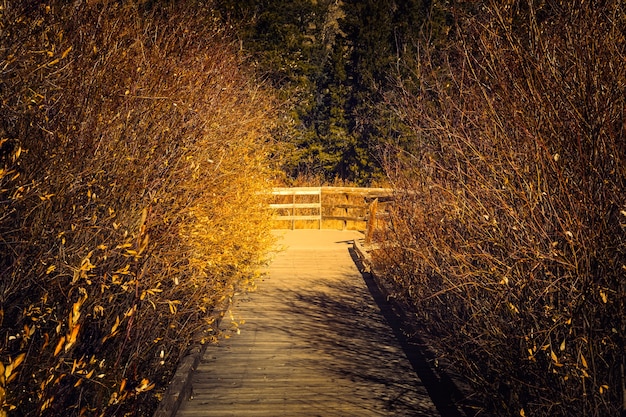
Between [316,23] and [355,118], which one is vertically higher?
[316,23]

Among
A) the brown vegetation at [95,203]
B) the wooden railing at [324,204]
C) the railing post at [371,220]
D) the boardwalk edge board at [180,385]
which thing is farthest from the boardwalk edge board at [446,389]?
the wooden railing at [324,204]

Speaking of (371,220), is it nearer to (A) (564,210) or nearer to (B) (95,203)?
(B) (95,203)

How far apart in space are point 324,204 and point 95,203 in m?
17.7

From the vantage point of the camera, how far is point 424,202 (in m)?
8.40

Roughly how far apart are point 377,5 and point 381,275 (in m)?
25.2

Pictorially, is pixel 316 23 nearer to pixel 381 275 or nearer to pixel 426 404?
pixel 381 275

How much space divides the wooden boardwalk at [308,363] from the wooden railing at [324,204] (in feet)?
19.6

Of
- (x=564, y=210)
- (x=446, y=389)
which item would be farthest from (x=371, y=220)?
(x=564, y=210)

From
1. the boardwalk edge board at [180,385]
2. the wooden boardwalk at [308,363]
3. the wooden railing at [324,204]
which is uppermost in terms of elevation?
the wooden railing at [324,204]

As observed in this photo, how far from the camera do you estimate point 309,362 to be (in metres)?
7.78

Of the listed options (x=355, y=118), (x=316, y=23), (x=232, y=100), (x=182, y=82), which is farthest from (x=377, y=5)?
(x=182, y=82)

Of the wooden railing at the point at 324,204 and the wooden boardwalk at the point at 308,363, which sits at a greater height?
the wooden railing at the point at 324,204

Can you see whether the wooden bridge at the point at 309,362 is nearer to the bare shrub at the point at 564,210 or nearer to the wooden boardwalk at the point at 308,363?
the wooden boardwalk at the point at 308,363

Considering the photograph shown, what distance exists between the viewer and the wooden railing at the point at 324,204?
62.1ft
